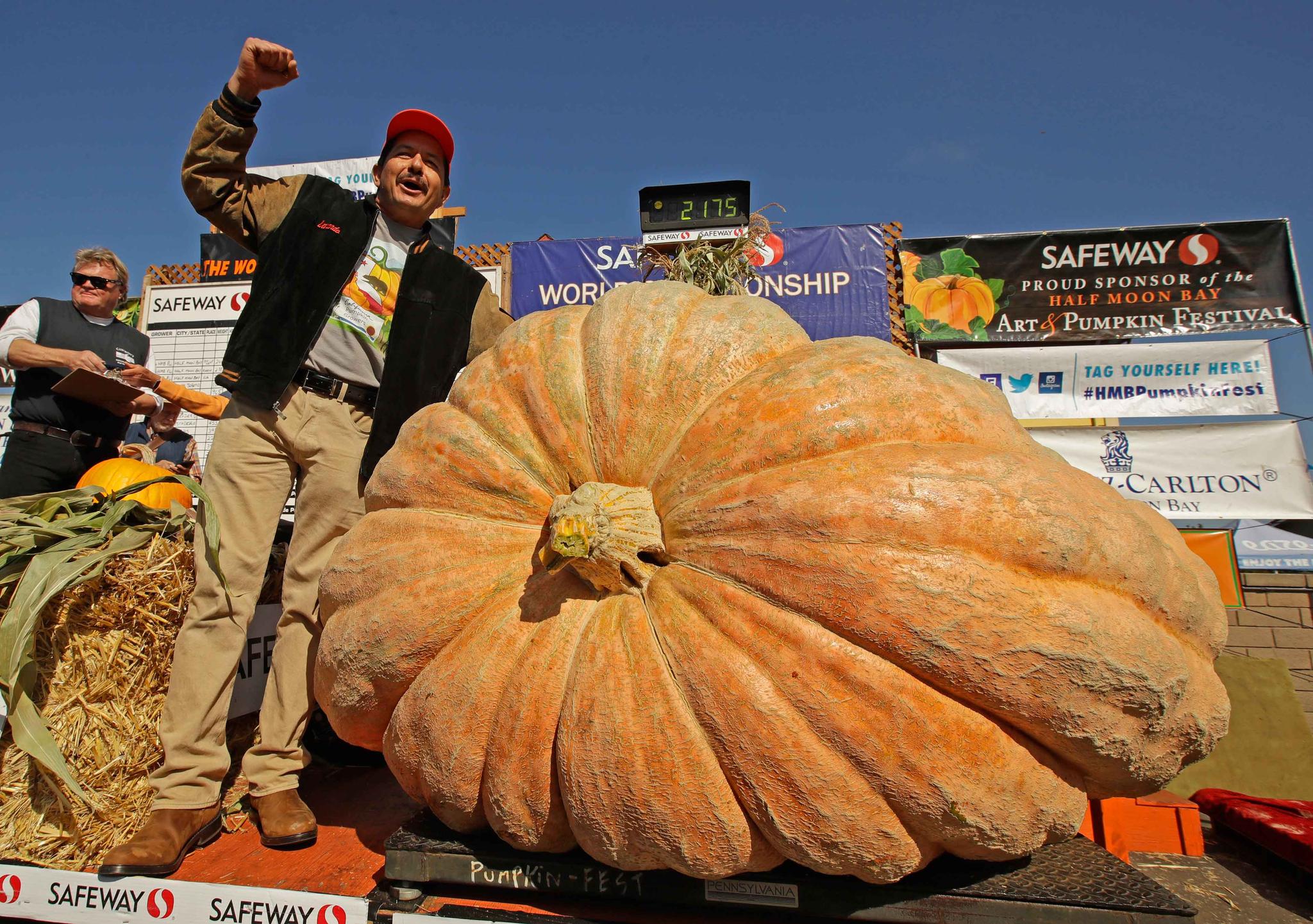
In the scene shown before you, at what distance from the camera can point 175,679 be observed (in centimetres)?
220

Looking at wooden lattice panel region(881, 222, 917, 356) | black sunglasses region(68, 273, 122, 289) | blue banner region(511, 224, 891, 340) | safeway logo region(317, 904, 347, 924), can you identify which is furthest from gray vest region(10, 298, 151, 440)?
wooden lattice panel region(881, 222, 917, 356)

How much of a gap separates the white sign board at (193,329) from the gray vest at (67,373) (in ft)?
18.2

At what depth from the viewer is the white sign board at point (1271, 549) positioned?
7.08 meters

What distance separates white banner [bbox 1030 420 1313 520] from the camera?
282 inches

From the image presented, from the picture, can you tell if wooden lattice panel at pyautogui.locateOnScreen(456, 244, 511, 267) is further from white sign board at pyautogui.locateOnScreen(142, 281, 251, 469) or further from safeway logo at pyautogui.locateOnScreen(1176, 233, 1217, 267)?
safeway logo at pyautogui.locateOnScreen(1176, 233, 1217, 267)

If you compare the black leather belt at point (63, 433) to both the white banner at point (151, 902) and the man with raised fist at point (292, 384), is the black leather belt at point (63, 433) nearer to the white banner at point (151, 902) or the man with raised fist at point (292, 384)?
the man with raised fist at point (292, 384)

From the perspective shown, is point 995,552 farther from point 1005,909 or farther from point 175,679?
point 175,679

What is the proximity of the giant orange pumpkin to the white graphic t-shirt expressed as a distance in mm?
1024

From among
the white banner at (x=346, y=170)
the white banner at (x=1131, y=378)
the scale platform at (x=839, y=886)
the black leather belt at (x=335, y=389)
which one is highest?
the white banner at (x=346, y=170)

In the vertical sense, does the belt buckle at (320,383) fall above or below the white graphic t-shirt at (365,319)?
below

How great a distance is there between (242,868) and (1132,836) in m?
3.26

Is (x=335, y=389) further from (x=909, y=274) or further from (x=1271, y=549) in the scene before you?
(x=1271, y=549)

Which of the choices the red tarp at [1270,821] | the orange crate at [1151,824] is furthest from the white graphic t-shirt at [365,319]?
the red tarp at [1270,821]

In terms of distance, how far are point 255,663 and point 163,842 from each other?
0.78 m
